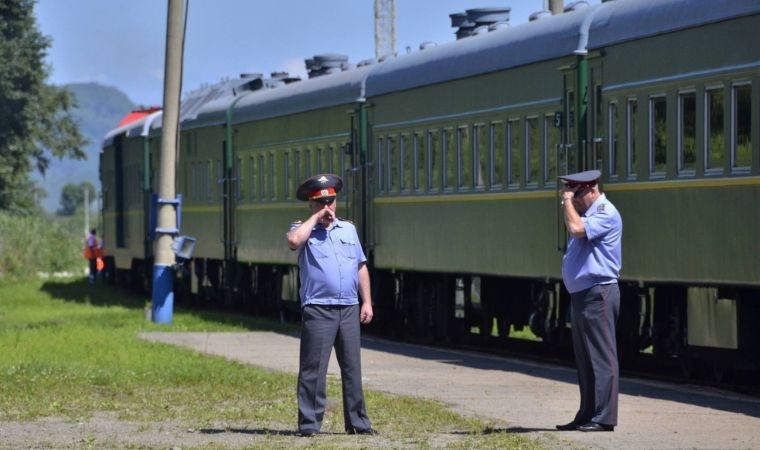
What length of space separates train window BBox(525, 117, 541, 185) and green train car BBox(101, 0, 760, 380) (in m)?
0.04

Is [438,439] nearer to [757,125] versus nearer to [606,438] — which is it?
[606,438]

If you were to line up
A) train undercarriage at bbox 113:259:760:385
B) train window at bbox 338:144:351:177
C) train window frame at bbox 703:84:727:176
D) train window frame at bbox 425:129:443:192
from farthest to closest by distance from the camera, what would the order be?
train window at bbox 338:144:351:177 → train window frame at bbox 425:129:443:192 → train undercarriage at bbox 113:259:760:385 → train window frame at bbox 703:84:727:176

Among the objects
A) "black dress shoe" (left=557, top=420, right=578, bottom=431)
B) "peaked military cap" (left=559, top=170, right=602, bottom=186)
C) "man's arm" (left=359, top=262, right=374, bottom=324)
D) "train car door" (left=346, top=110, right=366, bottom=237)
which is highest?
"train car door" (left=346, top=110, right=366, bottom=237)

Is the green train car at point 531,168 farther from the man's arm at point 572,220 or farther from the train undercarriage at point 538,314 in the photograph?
the man's arm at point 572,220

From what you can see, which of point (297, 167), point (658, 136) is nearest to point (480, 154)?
point (658, 136)

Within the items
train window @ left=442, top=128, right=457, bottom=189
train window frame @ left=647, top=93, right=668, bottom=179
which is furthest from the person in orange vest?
train window frame @ left=647, top=93, right=668, bottom=179

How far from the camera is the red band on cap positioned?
542 inches

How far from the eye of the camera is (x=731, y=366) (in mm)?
17891

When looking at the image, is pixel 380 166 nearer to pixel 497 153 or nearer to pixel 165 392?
pixel 497 153

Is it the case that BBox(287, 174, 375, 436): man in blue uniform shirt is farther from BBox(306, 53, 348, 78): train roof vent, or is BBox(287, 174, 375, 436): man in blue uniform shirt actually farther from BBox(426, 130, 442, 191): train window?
BBox(306, 53, 348, 78): train roof vent

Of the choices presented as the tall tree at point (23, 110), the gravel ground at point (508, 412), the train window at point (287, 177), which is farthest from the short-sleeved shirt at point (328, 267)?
the tall tree at point (23, 110)

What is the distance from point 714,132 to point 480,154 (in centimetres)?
584

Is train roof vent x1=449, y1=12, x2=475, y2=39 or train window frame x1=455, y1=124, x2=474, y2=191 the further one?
train roof vent x1=449, y1=12, x2=475, y2=39

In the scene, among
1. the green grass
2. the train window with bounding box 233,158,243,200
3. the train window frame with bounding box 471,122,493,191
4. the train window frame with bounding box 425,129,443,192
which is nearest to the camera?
the green grass
